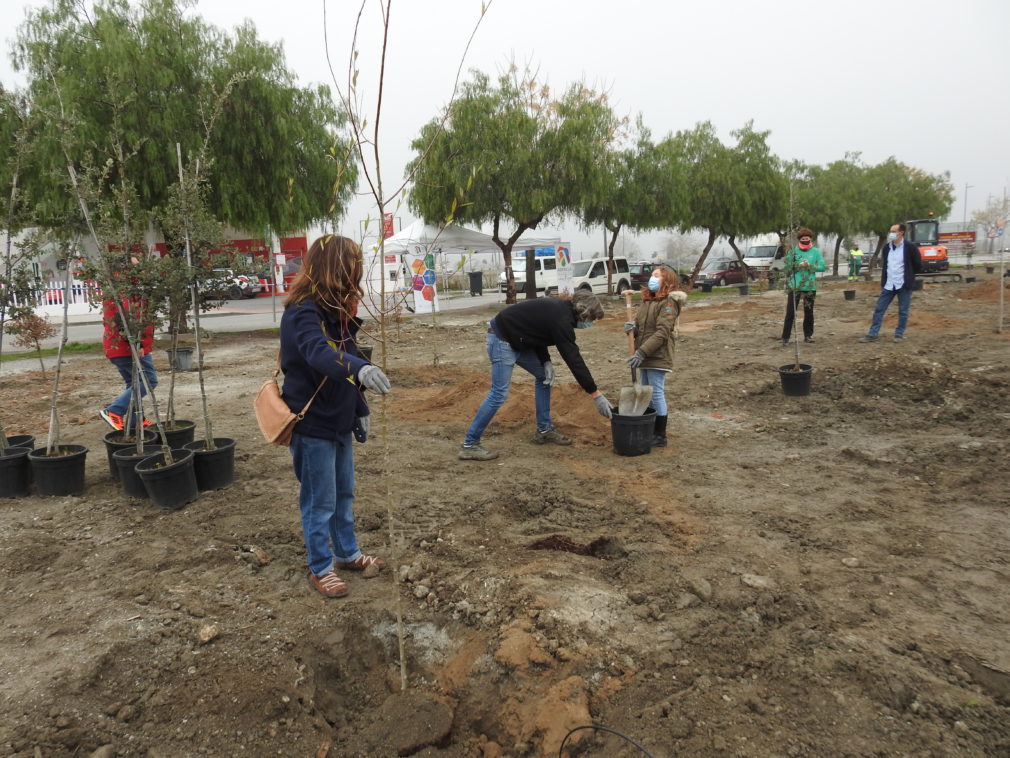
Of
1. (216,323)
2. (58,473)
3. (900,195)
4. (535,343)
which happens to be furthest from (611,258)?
(58,473)

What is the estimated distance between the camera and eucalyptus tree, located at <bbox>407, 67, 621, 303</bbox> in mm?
20047

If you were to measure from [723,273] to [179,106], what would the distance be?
25.1 m

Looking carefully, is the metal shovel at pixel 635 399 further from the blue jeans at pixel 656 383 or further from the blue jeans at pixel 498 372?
the blue jeans at pixel 498 372

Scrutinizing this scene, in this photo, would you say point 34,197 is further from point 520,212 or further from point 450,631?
point 450,631

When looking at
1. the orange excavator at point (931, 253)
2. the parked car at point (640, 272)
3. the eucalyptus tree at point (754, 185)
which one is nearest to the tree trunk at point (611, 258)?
the parked car at point (640, 272)

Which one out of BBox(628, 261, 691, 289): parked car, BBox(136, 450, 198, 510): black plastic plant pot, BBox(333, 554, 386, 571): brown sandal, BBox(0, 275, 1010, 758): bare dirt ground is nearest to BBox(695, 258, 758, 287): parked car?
BBox(628, 261, 691, 289): parked car

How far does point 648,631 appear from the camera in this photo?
293cm

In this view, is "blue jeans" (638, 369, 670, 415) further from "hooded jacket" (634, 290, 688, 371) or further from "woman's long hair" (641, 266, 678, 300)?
"woman's long hair" (641, 266, 678, 300)

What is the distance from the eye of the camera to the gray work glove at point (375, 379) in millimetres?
2576

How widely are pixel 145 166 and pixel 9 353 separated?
4.79 meters

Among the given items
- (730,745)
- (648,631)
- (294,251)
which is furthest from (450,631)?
(294,251)

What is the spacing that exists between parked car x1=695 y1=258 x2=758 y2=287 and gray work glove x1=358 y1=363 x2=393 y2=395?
100ft

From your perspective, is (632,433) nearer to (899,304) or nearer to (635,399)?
(635,399)

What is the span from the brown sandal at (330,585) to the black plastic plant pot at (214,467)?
176cm
